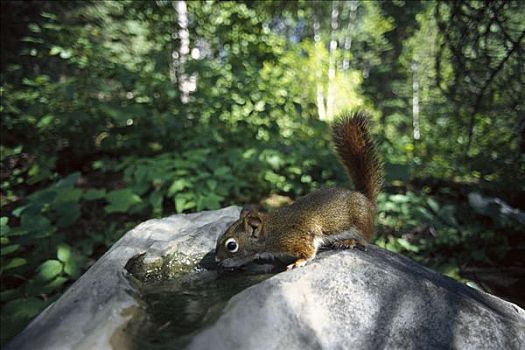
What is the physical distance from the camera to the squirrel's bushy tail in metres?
2.38

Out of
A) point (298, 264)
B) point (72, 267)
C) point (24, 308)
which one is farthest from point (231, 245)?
point (24, 308)

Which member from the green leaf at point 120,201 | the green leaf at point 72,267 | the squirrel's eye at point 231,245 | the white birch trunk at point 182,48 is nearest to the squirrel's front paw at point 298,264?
the squirrel's eye at point 231,245

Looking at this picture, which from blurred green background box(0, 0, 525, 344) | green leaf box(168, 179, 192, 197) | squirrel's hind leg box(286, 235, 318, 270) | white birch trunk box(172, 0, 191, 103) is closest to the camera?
squirrel's hind leg box(286, 235, 318, 270)

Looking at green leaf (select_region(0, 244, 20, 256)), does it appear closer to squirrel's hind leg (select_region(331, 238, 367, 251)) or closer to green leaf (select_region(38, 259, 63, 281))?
green leaf (select_region(38, 259, 63, 281))

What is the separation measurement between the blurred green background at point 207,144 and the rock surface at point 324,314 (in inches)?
42.5

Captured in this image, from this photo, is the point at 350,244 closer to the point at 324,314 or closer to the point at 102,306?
the point at 324,314

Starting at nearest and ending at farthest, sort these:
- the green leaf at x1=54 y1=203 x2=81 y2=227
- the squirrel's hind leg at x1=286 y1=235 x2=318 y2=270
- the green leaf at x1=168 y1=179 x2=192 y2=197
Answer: the squirrel's hind leg at x1=286 y1=235 x2=318 y2=270
the green leaf at x1=54 y1=203 x2=81 y2=227
the green leaf at x1=168 y1=179 x2=192 y2=197

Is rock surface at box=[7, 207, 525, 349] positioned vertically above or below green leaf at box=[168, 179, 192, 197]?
below

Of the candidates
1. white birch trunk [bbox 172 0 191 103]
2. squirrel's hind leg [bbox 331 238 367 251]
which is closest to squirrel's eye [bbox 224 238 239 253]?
squirrel's hind leg [bbox 331 238 367 251]

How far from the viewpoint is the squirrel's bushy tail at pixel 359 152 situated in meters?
2.38

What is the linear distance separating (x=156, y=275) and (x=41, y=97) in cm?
416

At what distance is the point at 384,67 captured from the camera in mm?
20156

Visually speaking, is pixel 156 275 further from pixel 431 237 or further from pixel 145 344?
pixel 431 237

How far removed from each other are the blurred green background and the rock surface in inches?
42.5
